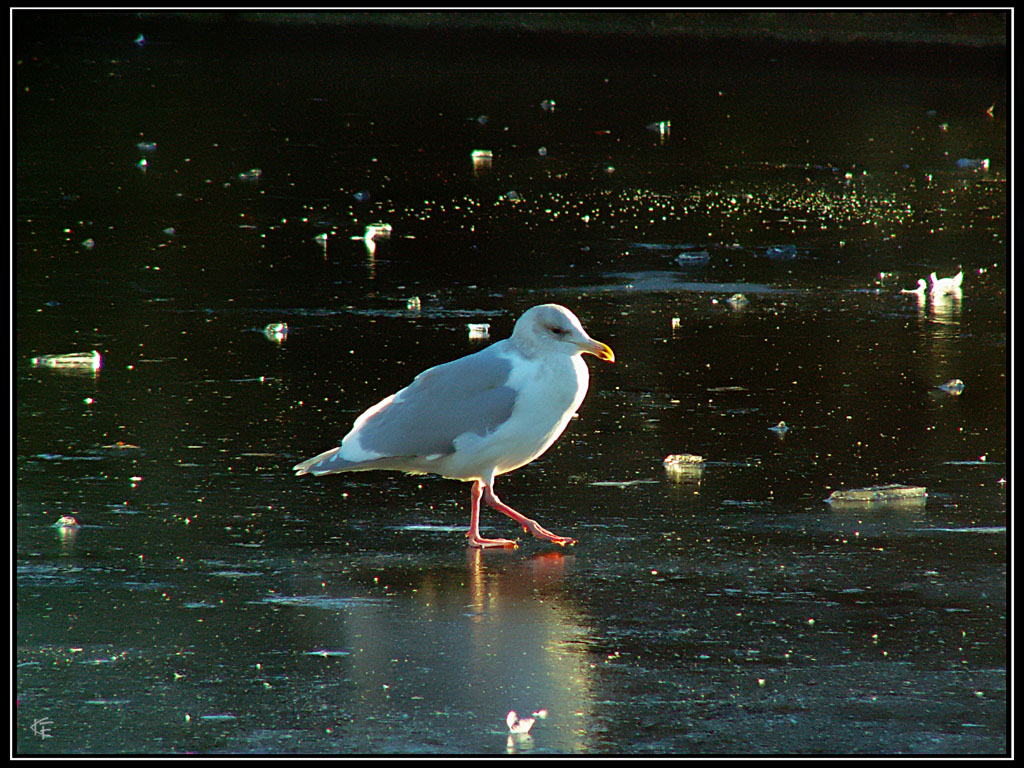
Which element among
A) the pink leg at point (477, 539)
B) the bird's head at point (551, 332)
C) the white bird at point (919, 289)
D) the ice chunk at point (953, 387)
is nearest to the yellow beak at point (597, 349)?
the bird's head at point (551, 332)

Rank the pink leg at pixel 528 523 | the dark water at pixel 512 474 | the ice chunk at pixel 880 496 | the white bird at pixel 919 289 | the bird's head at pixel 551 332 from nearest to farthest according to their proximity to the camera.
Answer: the dark water at pixel 512 474 → the pink leg at pixel 528 523 → the bird's head at pixel 551 332 → the ice chunk at pixel 880 496 → the white bird at pixel 919 289

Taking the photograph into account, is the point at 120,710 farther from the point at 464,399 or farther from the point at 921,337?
the point at 921,337

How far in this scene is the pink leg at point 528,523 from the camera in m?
6.18

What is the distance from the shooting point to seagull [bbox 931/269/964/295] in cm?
1177

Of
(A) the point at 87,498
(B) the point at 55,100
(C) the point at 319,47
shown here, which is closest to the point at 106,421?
(A) the point at 87,498

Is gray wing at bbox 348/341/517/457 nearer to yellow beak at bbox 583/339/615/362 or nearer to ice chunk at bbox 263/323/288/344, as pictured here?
yellow beak at bbox 583/339/615/362

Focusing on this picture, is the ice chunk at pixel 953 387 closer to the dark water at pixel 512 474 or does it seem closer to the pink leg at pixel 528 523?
the dark water at pixel 512 474

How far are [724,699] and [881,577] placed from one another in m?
1.38

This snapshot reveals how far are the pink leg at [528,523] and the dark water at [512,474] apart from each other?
88 millimetres

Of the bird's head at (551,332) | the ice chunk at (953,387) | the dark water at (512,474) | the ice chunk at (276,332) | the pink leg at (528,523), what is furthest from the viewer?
the ice chunk at (276,332)

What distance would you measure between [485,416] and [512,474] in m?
1.12

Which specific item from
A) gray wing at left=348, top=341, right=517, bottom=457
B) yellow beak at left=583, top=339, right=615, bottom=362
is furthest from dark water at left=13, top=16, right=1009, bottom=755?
yellow beak at left=583, top=339, right=615, bottom=362

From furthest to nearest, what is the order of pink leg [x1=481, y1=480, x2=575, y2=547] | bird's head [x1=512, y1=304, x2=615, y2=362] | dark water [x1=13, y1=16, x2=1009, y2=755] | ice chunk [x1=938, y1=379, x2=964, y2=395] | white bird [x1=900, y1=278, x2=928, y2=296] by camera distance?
white bird [x1=900, y1=278, x2=928, y2=296], ice chunk [x1=938, y1=379, x2=964, y2=395], bird's head [x1=512, y1=304, x2=615, y2=362], pink leg [x1=481, y1=480, x2=575, y2=547], dark water [x1=13, y1=16, x2=1009, y2=755]

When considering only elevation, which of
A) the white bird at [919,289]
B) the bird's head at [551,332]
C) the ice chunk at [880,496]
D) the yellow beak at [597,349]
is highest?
the white bird at [919,289]
